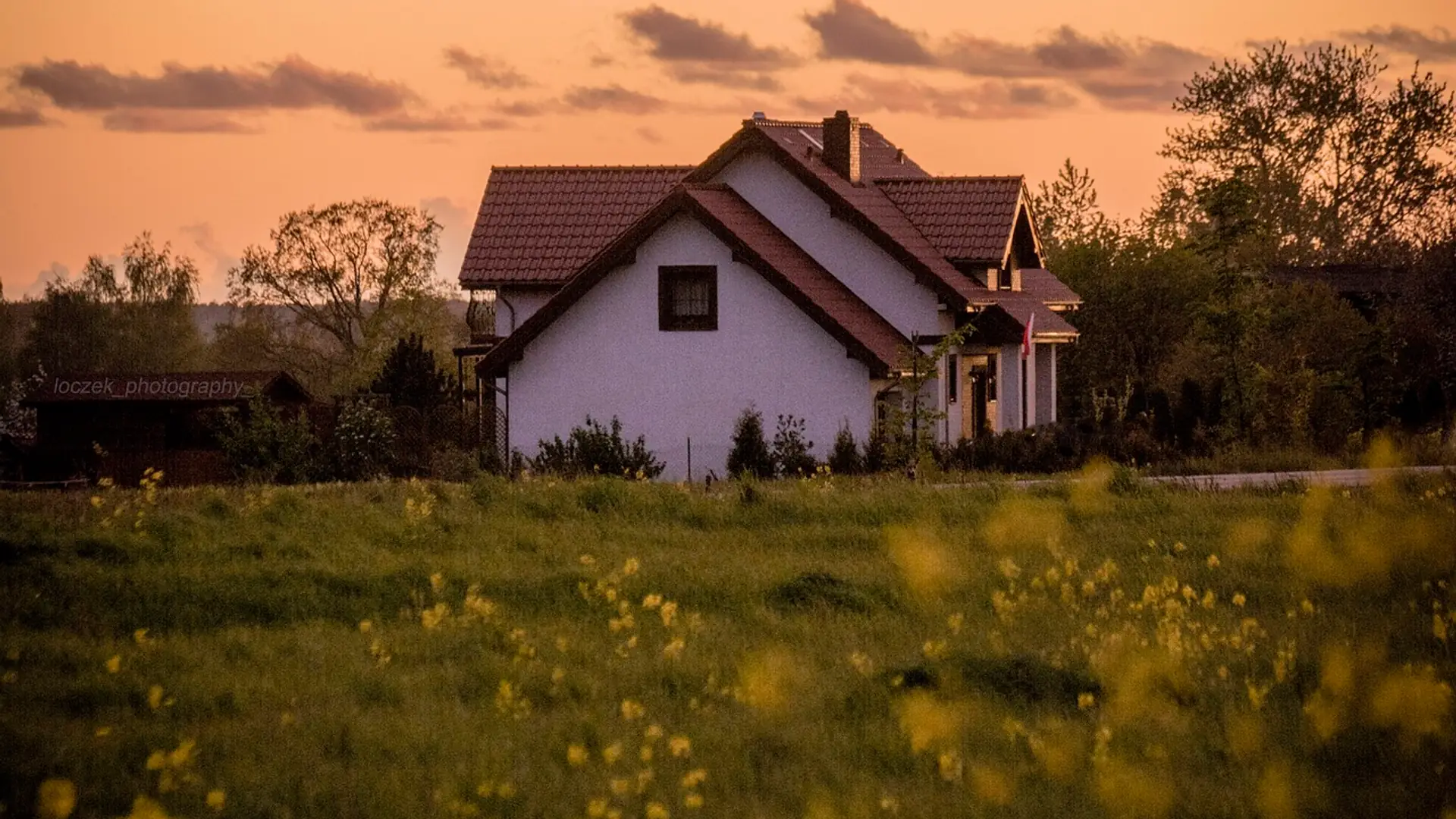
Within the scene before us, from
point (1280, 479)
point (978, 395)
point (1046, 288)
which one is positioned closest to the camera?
point (1280, 479)

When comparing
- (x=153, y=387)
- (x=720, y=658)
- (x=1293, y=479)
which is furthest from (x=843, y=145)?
(x=720, y=658)

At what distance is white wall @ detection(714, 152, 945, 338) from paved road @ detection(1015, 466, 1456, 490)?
11382 millimetres

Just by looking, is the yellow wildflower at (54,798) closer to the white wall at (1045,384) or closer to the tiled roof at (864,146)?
the tiled roof at (864,146)

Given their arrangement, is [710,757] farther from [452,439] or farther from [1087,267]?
[1087,267]

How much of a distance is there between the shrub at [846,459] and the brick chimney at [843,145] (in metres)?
11.4

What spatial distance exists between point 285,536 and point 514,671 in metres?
5.46

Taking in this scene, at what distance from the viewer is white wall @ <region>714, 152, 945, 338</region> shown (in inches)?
1470

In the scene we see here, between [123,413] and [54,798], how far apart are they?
36695mm

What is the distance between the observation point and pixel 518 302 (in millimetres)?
40062

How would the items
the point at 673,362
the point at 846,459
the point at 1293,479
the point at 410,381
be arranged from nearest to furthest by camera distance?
the point at 1293,479, the point at 846,459, the point at 673,362, the point at 410,381

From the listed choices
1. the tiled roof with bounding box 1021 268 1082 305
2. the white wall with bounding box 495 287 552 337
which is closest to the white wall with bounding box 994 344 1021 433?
the tiled roof with bounding box 1021 268 1082 305

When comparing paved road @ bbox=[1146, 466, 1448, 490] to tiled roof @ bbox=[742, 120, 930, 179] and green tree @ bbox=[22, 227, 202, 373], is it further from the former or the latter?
green tree @ bbox=[22, 227, 202, 373]

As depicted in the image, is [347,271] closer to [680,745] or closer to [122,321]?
[122,321]

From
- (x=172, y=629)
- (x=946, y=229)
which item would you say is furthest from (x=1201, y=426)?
(x=172, y=629)
